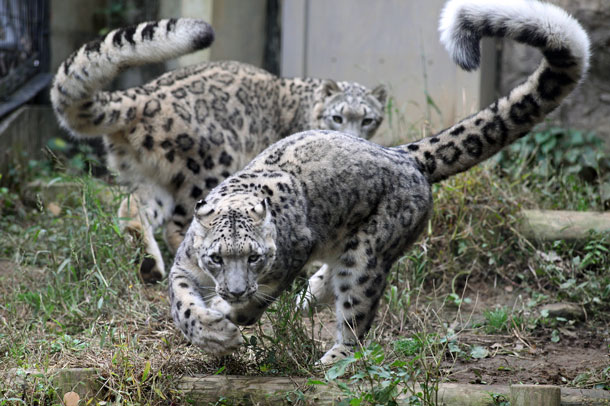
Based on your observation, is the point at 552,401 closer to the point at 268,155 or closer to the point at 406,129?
the point at 268,155

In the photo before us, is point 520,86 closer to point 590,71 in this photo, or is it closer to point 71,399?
point 71,399

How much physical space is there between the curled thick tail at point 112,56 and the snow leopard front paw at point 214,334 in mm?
2360

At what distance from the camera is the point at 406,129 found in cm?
884

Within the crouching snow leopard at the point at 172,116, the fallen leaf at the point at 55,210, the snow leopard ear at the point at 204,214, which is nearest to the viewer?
the snow leopard ear at the point at 204,214

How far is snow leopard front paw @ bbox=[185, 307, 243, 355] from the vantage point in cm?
442

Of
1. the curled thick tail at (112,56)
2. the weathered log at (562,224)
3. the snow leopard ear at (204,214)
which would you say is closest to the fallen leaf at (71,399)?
the snow leopard ear at (204,214)

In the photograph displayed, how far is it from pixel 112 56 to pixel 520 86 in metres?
2.91

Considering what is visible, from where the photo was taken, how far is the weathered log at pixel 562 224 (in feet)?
23.0

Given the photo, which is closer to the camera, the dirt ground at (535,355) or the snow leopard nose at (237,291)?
the snow leopard nose at (237,291)

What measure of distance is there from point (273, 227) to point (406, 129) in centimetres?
440

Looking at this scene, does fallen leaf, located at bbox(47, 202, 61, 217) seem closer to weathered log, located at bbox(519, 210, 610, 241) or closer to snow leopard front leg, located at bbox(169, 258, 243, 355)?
snow leopard front leg, located at bbox(169, 258, 243, 355)

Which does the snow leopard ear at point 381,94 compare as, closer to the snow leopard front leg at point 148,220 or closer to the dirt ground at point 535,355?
the snow leopard front leg at point 148,220

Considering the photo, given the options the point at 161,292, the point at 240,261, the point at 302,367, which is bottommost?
the point at 161,292

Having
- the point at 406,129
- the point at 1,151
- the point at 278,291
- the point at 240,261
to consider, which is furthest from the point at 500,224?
the point at 1,151
